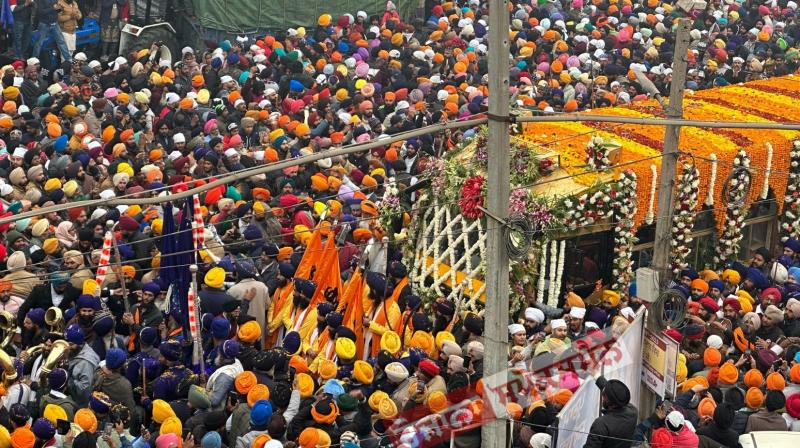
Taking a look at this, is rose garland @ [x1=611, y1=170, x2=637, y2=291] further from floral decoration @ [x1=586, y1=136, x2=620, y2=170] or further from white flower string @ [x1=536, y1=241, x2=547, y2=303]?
white flower string @ [x1=536, y1=241, x2=547, y2=303]

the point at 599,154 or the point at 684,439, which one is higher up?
the point at 599,154

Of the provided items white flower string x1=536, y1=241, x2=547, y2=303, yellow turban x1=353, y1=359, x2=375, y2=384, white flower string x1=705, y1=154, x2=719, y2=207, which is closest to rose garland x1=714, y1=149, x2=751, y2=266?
white flower string x1=705, y1=154, x2=719, y2=207

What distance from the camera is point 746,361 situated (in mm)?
11695

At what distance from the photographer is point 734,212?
14.9 metres

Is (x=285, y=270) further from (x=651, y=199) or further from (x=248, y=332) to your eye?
(x=651, y=199)

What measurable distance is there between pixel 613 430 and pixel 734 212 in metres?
5.94

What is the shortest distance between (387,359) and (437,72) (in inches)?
472

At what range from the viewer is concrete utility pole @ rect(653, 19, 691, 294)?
1032 cm

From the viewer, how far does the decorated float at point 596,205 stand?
13156mm

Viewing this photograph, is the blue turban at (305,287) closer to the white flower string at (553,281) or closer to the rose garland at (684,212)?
the white flower string at (553,281)

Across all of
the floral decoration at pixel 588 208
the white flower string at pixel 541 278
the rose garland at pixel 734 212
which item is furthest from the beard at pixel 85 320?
the rose garland at pixel 734 212

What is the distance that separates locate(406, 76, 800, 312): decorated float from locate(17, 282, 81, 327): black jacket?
3.93 m

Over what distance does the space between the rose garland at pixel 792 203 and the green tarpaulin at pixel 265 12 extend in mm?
13009

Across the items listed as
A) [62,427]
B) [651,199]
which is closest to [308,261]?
[651,199]
